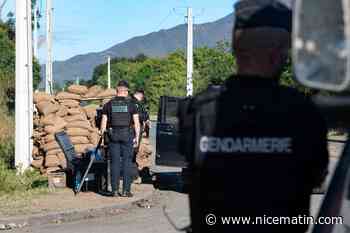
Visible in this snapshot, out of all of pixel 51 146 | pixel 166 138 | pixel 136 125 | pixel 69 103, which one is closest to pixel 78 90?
pixel 69 103

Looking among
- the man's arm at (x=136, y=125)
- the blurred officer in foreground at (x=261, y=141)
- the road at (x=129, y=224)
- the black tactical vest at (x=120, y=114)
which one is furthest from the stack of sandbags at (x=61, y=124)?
the blurred officer in foreground at (x=261, y=141)

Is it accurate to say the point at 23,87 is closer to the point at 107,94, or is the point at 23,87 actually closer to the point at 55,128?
the point at 55,128

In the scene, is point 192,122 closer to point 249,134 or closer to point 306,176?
point 249,134

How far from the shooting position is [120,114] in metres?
12.2

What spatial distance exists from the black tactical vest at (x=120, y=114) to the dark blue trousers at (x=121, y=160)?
0.94 ft

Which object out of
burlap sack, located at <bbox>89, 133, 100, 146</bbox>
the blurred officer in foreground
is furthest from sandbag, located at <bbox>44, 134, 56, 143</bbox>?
the blurred officer in foreground

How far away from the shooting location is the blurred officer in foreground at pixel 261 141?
8.15 ft

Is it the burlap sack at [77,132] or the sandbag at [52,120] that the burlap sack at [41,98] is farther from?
the burlap sack at [77,132]

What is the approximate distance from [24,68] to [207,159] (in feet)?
41.1

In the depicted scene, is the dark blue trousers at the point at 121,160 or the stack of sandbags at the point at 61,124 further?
the stack of sandbags at the point at 61,124

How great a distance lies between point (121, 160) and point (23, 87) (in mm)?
3346

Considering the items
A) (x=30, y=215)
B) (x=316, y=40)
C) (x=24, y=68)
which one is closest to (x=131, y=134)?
(x=30, y=215)

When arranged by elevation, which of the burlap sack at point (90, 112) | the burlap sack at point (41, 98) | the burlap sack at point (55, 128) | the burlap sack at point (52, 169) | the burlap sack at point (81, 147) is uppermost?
the burlap sack at point (41, 98)

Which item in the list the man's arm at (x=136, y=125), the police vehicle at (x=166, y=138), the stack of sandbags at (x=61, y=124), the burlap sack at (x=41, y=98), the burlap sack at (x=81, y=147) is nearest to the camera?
the man's arm at (x=136, y=125)
